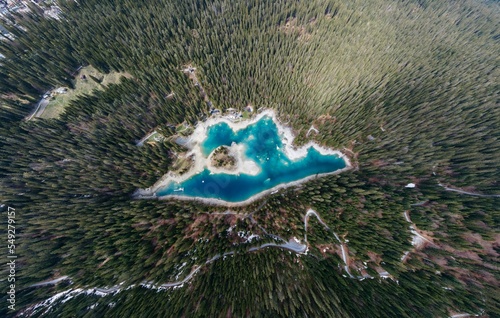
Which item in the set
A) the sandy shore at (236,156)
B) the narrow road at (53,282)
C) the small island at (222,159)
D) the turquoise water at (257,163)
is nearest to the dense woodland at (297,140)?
the narrow road at (53,282)

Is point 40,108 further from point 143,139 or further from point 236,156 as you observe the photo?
point 236,156

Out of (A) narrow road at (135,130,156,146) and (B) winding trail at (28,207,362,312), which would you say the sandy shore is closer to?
(A) narrow road at (135,130,156,146)

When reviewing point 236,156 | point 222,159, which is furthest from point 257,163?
point 222,159

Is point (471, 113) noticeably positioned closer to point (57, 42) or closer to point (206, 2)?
point (206, 2)

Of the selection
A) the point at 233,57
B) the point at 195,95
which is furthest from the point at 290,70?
the point at 195,95

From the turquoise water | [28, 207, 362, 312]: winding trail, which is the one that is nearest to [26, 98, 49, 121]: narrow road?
the turquoise water
